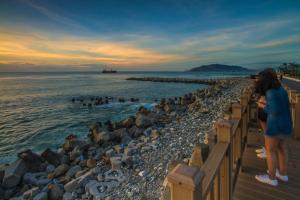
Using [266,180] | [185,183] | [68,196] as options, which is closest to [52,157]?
[68,196]

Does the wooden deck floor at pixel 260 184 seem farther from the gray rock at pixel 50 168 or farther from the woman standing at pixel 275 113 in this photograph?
the gray rock at pixel 50 168

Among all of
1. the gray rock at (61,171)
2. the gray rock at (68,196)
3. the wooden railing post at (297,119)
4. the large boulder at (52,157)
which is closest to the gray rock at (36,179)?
the gray rock at (61,171)

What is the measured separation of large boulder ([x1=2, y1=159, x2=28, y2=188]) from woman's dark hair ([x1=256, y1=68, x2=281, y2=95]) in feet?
22.1

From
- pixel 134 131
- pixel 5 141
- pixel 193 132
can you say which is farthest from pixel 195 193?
pixel 5 141

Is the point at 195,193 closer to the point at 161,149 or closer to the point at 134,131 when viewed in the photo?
the point at 161,149

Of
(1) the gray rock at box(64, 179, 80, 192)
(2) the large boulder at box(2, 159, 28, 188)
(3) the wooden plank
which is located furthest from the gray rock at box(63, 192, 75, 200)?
(3) the wooden plank

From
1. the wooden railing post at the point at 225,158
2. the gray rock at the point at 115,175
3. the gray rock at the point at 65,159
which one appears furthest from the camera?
the gray rock at the point at 65,159

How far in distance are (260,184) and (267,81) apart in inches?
58.7

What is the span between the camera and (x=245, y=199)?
2.56 meters

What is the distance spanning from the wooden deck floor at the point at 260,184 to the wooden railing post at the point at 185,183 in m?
2.00

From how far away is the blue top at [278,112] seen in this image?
2383mm

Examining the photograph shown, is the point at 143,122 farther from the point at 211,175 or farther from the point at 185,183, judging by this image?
the point at 185,183

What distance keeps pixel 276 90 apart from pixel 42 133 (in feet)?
38.4

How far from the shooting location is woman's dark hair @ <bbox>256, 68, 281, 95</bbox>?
240cm
